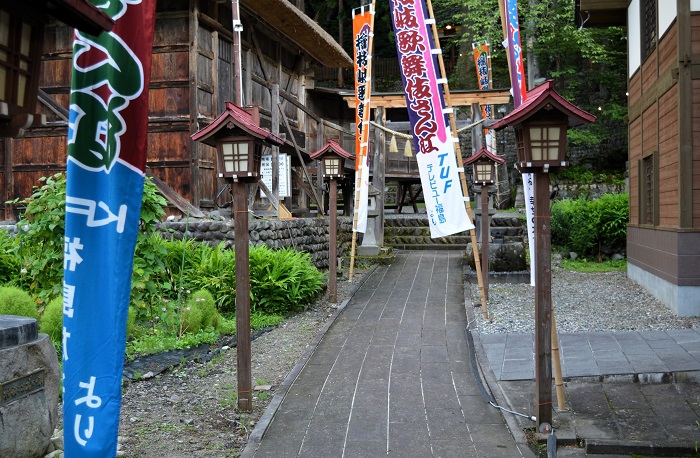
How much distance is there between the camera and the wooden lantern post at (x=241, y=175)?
645 centimetres

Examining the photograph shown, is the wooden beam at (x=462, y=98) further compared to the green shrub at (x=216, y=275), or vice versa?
the wooden beam at (x=462, y=98)

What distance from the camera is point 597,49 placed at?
2358 cm

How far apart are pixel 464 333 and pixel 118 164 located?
24.0ft

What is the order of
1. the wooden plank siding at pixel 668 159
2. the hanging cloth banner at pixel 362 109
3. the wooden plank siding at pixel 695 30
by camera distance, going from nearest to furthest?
the wooden plank siding at pixel 695 30 → the wooden plank siding at pixel 668 159 → the hanging cloth banner at pixel 362 109

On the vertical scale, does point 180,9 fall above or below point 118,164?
above

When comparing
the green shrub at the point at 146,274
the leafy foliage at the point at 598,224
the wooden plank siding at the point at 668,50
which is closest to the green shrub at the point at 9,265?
the green shrub at the point at 146,274

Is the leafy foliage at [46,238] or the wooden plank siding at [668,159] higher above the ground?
the wooden plank siding at [668,159]

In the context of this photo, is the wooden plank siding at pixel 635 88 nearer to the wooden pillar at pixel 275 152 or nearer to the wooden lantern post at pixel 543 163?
the wooden pillar at pixel 275 152

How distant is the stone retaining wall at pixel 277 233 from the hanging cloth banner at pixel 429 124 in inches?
150

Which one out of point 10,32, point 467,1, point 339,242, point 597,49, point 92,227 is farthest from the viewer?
point 467,1

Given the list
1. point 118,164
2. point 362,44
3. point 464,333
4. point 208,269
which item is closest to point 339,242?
point 362,44

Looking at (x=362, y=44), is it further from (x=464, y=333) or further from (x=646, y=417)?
(x=646, y=417)

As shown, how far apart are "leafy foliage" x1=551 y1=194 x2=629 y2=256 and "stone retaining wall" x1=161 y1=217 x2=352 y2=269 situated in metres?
6.71

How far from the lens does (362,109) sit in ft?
47.1
